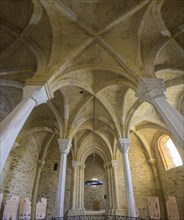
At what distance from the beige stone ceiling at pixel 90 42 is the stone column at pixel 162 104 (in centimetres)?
59

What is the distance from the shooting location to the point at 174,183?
965 centimetres

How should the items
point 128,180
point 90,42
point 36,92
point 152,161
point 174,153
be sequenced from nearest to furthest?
1. point 36,92
2. point 90,42
3. point 128,180
4. point 174,153
5. point 152,161

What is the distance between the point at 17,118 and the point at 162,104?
4.09m

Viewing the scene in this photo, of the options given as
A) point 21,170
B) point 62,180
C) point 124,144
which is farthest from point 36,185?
point 124,144

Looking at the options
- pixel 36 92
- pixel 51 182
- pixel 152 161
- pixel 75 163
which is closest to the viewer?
pixel 36 92

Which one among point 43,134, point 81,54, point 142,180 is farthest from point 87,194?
point 81,54

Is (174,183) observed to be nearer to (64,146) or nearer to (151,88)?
(64,146)

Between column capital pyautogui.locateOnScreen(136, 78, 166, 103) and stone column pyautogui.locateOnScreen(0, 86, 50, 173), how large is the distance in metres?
3.46

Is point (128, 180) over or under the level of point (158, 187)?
over

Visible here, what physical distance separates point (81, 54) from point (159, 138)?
8.59 m

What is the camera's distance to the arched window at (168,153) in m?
10.3

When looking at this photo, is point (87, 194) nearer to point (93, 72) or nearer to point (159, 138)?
point (159, 138)

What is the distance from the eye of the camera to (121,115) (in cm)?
906

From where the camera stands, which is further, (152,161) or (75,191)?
(152,161)
